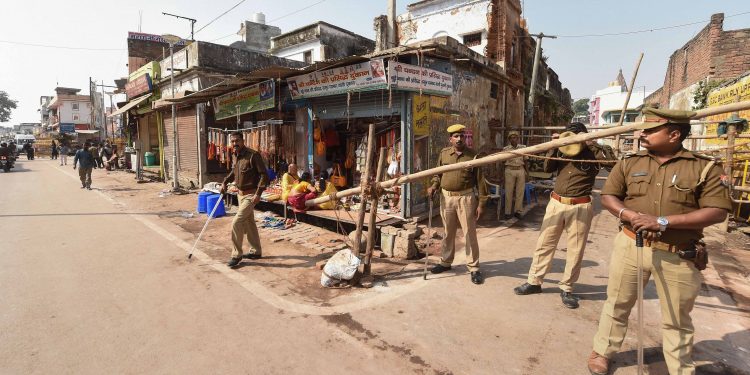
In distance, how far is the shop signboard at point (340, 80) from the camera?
7.40m

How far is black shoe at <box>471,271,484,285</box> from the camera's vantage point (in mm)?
4931

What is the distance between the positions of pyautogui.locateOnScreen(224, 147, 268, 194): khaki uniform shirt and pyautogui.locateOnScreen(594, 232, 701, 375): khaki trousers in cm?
475

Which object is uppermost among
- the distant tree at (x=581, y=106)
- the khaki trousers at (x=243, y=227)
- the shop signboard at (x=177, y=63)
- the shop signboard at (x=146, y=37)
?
the distant tree at (x=581, y=106)

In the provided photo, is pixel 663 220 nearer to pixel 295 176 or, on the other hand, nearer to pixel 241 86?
pixel 295 176

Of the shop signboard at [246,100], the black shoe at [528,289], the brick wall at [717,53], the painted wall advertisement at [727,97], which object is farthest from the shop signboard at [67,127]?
the brick wall at [717,53]

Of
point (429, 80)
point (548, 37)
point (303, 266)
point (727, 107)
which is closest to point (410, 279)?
point (303, 266)

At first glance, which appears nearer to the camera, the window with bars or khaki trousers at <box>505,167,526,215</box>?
khaki trousers at <box>505,167,526,215</box>

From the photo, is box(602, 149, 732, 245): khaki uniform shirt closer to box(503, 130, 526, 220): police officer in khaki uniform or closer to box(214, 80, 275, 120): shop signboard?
box(503, 130, 526, 220): police officer in khaki uniform

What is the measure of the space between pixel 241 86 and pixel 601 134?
10.1 metres

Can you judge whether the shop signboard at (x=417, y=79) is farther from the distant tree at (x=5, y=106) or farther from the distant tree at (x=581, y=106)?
the distant tree at (x=5, y=106)

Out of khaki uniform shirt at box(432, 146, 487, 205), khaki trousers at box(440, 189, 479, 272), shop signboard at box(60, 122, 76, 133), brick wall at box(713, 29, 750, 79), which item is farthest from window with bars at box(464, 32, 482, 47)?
shop signboard at box(60, 122, 76, 133)

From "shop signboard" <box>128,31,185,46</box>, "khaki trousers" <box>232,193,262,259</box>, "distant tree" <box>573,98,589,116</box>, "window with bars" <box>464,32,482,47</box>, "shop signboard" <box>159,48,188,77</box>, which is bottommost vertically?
"khaki trousers" <box>232,193,262,259</box>

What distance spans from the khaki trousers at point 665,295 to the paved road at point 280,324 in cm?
44

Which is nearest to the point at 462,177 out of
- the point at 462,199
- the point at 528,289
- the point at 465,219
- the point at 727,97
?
the point at 462,199
